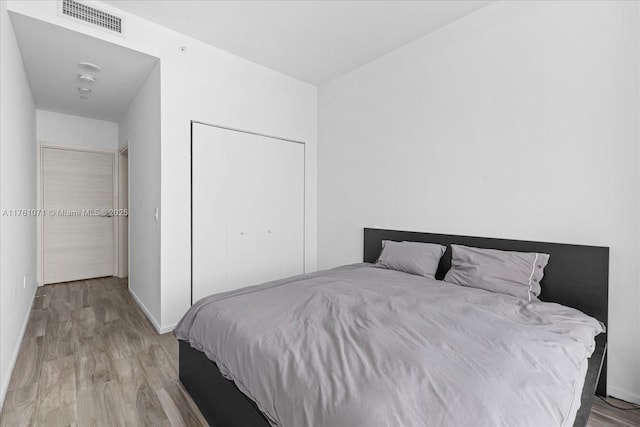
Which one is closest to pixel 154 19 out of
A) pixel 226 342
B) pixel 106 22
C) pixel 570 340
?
pixel 106 22

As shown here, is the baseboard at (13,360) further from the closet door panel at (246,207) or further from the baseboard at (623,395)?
the baseboard at (623,395)

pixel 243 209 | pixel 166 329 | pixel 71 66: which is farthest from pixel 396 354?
pixel 71 66

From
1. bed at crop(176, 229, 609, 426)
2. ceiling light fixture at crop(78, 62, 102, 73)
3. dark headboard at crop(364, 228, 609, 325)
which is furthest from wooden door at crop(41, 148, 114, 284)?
dark headboard at crop(364, 228, 609, 325)

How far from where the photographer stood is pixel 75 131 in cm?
450

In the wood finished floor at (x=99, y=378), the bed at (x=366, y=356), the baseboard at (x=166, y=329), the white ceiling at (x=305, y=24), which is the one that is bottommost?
the wood finished floor at (x=99, y=378)

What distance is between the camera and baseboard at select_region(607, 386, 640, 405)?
1881 mm

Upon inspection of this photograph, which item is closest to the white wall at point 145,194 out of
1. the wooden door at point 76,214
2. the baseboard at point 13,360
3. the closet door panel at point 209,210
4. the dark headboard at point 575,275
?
the closet door panel at point 209,210

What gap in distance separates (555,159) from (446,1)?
1.47 meters

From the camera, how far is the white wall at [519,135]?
1.91 m

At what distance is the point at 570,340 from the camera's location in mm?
1428

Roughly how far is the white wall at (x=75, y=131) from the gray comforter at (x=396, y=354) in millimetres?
4143

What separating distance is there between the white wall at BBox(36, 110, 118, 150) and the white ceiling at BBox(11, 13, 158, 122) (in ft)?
0.65

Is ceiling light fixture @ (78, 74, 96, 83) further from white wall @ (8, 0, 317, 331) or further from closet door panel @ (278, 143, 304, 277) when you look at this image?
closet door panel @ (278, 143, 304, 277)

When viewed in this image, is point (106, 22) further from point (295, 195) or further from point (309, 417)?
point (309, 417)
